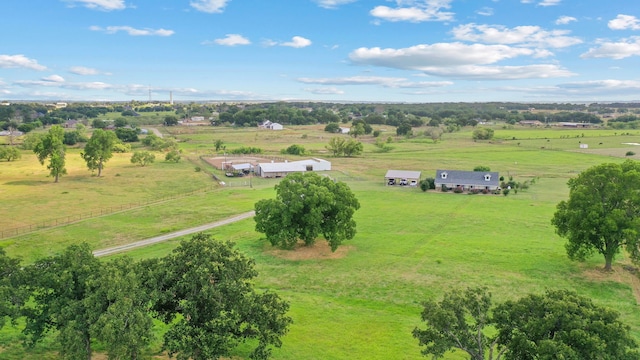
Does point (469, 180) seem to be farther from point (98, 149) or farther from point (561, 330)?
point (98, 149)

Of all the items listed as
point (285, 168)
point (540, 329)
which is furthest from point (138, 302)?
point (285, 168)

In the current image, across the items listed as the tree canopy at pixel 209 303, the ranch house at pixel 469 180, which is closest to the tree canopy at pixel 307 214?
the tree canopy at pixel 209 303

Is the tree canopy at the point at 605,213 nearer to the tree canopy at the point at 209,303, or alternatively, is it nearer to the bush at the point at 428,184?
the tree canopy at the point at 209,303

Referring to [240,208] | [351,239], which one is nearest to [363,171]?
[240,208]

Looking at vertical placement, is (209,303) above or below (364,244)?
above

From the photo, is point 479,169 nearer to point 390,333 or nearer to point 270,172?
point 270,172

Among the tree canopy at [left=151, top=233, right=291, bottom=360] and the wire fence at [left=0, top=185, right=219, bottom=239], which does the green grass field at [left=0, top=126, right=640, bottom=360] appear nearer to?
the wire fence at [left=0, top=185, right=219, bottom=239]
